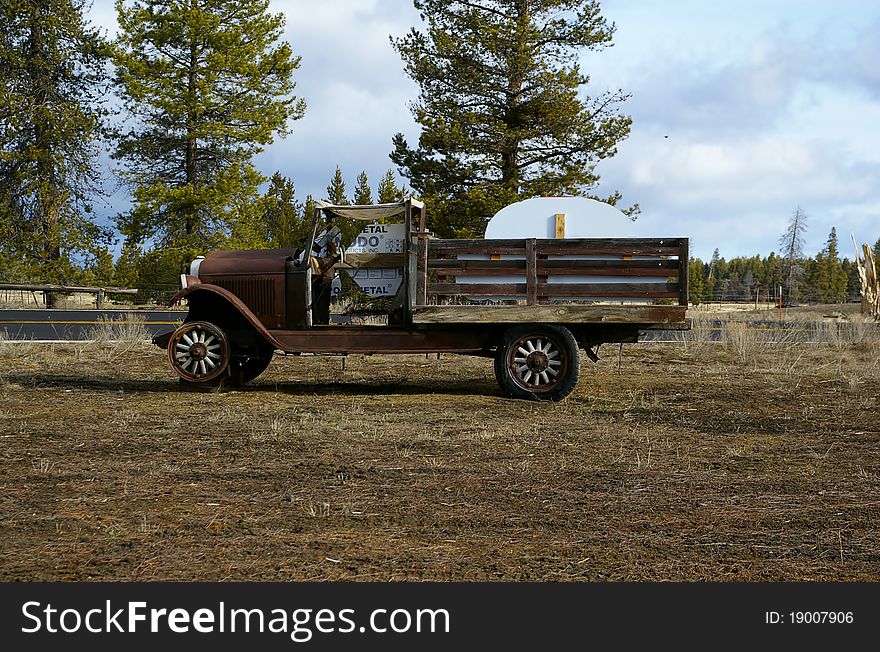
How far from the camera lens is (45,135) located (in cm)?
3444

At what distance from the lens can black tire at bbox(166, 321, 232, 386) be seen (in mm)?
11367

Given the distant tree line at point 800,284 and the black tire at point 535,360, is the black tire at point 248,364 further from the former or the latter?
the distant tree line at point 800,284

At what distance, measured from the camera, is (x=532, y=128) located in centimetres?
2833

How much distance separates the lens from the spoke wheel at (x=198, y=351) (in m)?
11.4

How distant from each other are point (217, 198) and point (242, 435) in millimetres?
25880

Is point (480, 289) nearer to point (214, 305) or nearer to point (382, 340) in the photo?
point (382, 340)

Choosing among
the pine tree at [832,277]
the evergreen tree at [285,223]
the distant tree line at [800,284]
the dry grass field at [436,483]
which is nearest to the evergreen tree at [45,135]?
the evergreen tree at [285,223]

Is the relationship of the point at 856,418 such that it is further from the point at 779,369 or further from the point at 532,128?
the point at 532,128

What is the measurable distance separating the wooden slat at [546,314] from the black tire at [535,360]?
0.73 feet

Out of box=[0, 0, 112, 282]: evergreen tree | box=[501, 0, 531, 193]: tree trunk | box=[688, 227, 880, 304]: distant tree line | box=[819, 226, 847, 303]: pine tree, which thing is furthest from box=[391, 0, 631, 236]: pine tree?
box=[819, 226, 847, 303]: pine tree

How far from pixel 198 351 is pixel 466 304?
10.5ft

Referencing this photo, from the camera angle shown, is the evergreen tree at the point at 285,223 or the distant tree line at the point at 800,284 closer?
the evergreen tree at the point at 285,223

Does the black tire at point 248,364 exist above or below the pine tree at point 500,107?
below

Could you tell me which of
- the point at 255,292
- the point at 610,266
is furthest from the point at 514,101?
the point at 610,266
